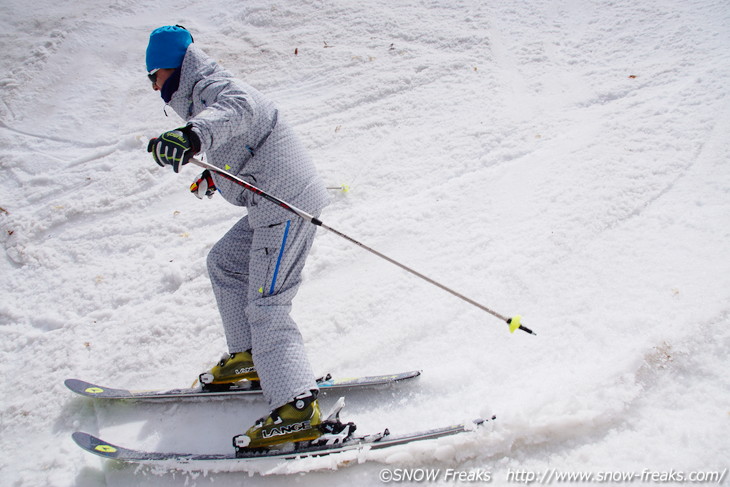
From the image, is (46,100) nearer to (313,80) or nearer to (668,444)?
(313,80)

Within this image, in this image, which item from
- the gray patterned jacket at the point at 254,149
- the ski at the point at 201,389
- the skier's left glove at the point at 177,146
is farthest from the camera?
the ski at the point at 201,389

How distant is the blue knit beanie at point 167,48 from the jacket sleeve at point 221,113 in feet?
0.71

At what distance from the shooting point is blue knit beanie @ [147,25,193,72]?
256 centimetres

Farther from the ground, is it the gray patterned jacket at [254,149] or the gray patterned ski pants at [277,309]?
the gray patterned jacket at [254,149]

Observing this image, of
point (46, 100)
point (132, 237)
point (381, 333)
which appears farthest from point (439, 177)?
point (46, 100)

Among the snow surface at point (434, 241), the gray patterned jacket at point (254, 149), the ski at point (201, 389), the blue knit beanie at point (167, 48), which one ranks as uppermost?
the blue knit beanie at point (167, 48)

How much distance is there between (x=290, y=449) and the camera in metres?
2.70

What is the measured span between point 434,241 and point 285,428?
1.95 m

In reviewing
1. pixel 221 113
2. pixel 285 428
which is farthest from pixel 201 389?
pixel 221 113

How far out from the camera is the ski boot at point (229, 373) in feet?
10.2

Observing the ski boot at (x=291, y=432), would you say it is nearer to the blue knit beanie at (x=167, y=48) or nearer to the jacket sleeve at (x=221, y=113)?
the jacket sleeve at (x=221, y=113)

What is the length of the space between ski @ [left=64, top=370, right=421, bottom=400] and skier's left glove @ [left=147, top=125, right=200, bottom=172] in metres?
1.62

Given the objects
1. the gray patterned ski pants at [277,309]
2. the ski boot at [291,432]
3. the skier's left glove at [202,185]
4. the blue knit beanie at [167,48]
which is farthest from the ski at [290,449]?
the blue knit beanie at [167,48]

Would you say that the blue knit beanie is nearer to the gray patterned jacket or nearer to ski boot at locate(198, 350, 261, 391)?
the gray patterned jacket
